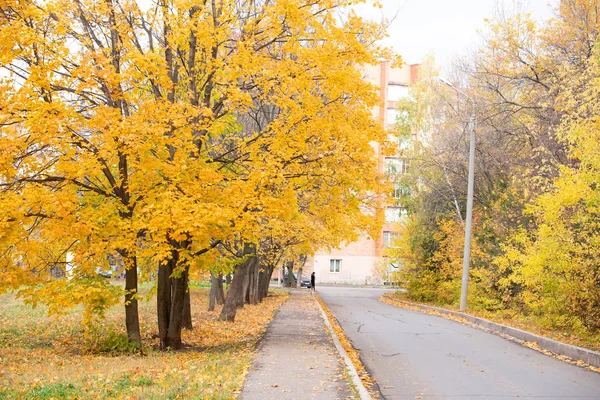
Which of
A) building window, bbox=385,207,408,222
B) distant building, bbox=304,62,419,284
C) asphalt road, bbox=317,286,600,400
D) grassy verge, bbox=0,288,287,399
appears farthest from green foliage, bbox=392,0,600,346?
distant building, bbox=304,62,419,284

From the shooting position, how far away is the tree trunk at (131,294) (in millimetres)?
14453

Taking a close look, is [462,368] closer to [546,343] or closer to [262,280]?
[546,343]

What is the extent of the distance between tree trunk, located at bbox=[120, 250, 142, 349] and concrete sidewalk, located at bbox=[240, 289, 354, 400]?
300 centimetres

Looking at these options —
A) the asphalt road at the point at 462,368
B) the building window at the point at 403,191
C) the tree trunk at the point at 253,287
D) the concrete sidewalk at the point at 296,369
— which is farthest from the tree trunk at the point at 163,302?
the building window at the point at 403,191

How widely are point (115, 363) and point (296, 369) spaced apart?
3.87 metres

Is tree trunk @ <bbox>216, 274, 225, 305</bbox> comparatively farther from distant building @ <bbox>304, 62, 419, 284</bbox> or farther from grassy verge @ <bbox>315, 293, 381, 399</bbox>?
distant building @ <bbox>304, 62, 419, 284</bbox>

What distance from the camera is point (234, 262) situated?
18000mm

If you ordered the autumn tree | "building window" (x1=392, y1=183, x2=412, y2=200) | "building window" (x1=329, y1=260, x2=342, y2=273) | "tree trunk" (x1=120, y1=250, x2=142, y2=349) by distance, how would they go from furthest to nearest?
"building window" (x1=329, y1=260, x2=342, y2=273)
"building window" (x1=392, y1=183, x2=412, y2=200)
"tree trunk" (x1=120, y1=250, x2=142, y2=349)
the autumn tree

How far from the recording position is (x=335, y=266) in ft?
258

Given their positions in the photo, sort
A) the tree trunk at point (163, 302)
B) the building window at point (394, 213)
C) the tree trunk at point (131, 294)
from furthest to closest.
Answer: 1. the building window at point (394, 213)
2. the tree trunk at point (163, 302)
3. the tree trunk at point (131, 294)

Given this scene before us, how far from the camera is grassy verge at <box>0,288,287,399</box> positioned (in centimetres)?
930

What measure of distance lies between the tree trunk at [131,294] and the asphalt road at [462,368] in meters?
5.20

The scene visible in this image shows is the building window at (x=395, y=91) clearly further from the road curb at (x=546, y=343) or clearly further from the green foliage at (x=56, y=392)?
the green foliage at (x=56, y=392)

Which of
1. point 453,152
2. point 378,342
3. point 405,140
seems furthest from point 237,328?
point 405,140
